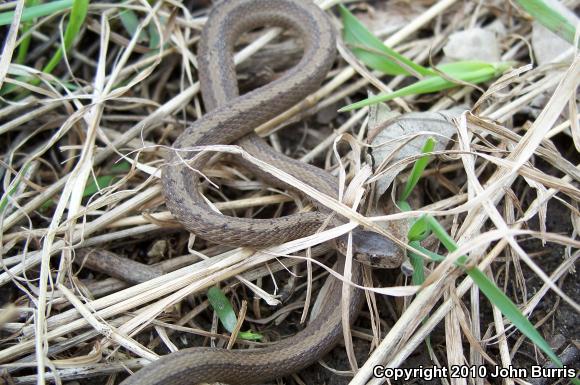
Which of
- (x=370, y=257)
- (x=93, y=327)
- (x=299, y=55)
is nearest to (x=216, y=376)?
(x=93, y=327)

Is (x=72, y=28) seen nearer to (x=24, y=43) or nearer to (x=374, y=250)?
(x=24, y=43)

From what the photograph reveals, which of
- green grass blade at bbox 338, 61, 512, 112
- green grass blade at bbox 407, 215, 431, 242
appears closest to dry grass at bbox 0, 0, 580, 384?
green grass blade at bbox 407, 215, 431, 242

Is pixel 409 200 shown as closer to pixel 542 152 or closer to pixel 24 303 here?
pixel 542 152

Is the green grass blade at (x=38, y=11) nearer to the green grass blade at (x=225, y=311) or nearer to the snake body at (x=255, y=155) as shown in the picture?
the snake body at (x=255, y=155)

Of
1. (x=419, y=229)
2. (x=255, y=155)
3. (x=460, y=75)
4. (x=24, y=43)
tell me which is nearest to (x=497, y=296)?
(x=419, y=229)

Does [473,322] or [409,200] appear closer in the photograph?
[473,322]
